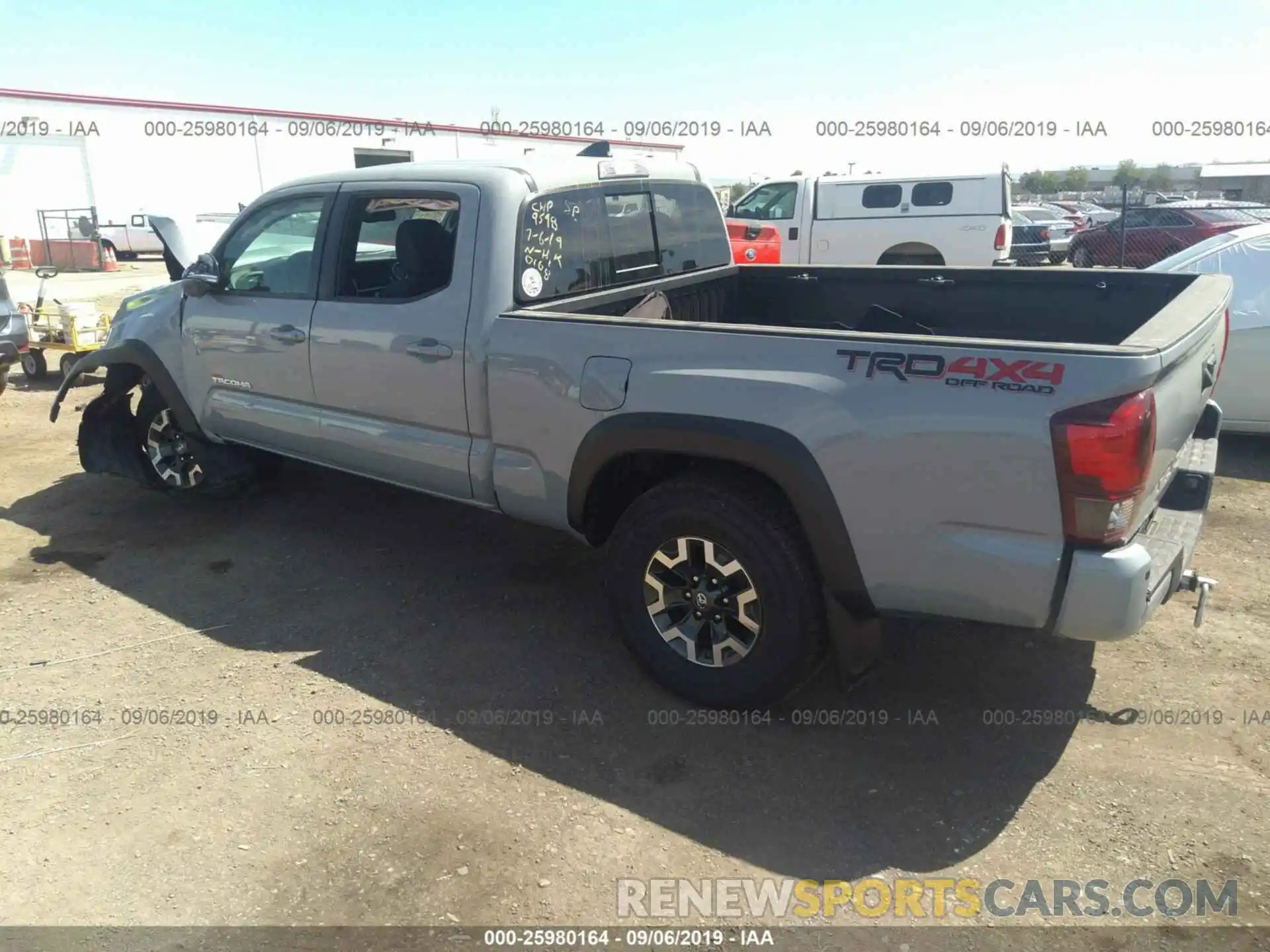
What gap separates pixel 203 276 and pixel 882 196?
12.2 m

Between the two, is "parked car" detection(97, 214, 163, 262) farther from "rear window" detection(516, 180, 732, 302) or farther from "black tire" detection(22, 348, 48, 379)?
"rear window" detection(516, 180, 732, 302)

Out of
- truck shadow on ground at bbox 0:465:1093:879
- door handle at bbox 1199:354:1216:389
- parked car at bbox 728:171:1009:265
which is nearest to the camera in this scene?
truck shadow on ground at bbox 0:465:1093:879

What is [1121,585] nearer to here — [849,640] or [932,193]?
[849,640]

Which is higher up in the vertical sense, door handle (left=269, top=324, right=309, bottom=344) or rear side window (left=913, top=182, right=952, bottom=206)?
rear side window (left=913, top=182, right=952, bottom=206)

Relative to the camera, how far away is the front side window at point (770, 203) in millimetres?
15188

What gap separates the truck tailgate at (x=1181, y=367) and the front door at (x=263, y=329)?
142 inches

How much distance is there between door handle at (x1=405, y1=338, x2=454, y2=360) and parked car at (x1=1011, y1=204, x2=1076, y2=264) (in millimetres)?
16466

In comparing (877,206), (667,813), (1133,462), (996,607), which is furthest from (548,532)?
(877,206)

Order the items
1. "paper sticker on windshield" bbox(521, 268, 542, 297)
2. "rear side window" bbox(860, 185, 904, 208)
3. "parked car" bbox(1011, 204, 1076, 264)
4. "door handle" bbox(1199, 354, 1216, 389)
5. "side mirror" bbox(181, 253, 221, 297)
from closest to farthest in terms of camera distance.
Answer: "door handle" bbox(1199, 354, 1216, 389), "paper sticker on windshield" bbox(521, 268, 542, 297), "side mirror" bbox(181, 253, 221, 297), "rear side window" bbox(860, 185, 904, 208), "parked car" bbox(1011, 204, 1076, 264)

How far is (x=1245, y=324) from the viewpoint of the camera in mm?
5953

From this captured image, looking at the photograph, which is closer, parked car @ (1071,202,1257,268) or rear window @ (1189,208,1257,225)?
parked car @ (1071,202,1257,268)

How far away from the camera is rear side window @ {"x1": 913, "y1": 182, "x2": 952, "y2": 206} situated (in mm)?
14391

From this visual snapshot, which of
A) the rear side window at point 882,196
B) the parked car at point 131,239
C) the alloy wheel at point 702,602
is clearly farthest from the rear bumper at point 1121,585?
the parked car at point 131,239

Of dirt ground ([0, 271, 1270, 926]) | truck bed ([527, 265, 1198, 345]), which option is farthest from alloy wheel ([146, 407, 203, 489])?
truck bed ([527, 265, 1198, 345])
